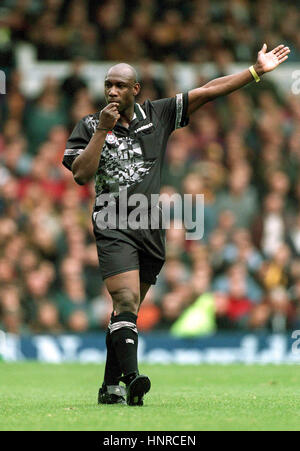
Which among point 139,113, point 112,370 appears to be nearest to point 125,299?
point 112,370

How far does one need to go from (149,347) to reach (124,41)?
632 cm

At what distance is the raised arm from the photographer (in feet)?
24.9

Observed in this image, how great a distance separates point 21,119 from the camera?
16906 millimetres

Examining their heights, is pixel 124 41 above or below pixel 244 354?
above

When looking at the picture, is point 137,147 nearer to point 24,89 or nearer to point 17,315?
point 17,315

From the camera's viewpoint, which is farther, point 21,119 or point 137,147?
point 21,119

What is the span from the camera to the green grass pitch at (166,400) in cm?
633

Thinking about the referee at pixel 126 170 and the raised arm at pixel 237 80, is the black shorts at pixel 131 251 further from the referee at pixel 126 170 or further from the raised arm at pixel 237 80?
the raised arm at pixel 237 80

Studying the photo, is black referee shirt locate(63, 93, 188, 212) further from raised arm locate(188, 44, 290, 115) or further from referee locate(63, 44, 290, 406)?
raised arm locate(188, 44, 290, 115)

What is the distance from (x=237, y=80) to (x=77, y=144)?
4.15 ft

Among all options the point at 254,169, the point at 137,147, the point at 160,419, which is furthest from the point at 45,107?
the point at 160,419

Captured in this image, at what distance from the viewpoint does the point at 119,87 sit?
7414 mm

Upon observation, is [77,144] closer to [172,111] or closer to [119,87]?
[119,87]

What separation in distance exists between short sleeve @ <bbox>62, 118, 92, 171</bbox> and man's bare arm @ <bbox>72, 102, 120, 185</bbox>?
0.89 ft
